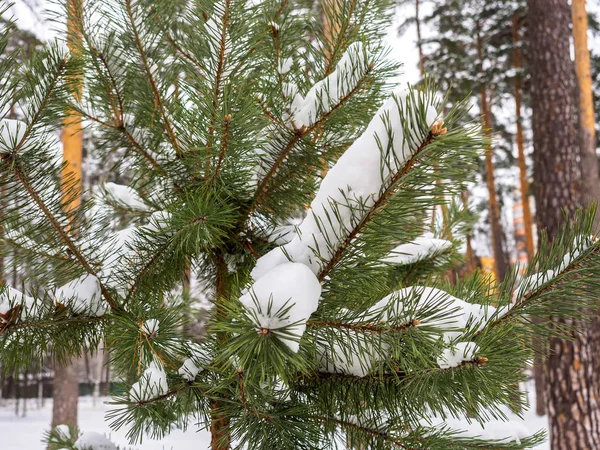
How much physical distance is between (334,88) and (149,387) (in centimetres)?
87

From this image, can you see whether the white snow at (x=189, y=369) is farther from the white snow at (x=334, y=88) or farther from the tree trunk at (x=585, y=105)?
the tree trunk at (x=585, y=105)

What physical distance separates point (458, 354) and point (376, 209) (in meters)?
0.31

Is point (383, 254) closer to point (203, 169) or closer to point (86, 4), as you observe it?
point (203, 169)

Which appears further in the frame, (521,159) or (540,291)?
(521,159)

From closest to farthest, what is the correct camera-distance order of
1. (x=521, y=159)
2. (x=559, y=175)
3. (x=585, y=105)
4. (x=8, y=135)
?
(x=8, y=135) < (x=559, y=175) < (x=585, y=105) < (x=521, y=159)

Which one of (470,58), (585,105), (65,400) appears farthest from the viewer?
(470,58)

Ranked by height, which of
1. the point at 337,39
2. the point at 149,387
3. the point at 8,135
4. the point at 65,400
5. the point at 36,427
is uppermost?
the point at 337,39

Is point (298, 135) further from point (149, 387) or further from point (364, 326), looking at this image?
point (149, 387)

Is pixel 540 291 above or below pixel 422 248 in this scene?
below

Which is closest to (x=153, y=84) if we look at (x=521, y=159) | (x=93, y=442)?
(x=93, y=442)

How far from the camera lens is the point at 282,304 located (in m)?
0.74

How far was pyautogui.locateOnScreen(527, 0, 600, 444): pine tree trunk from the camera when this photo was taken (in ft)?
11.8

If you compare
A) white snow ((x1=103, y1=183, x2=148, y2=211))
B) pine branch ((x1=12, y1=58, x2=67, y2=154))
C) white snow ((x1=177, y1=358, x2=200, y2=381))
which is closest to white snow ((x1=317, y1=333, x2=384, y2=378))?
white snow ((x1=177, y1=358, x2=200, y2=381))

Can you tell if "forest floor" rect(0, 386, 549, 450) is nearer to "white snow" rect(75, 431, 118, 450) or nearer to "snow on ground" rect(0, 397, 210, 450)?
"snow on ground" rect(0, 397, 210, 450)
